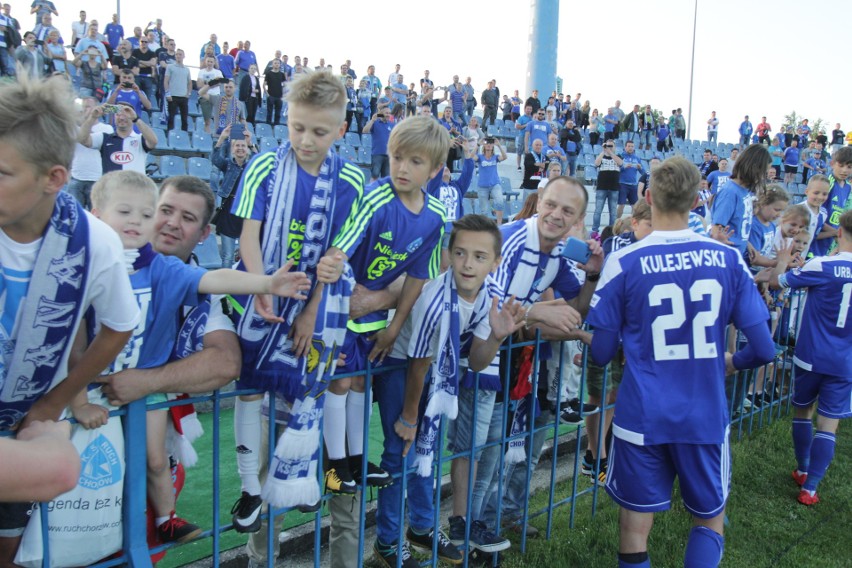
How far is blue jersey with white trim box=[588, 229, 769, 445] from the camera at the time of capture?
2777mm

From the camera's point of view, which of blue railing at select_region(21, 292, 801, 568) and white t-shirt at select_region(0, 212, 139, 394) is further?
blue railing at select_region(21, 292, 801, 568)

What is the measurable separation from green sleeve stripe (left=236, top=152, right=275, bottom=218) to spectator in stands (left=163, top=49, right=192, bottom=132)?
11.7 metres

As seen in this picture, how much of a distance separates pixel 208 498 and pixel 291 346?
207cm

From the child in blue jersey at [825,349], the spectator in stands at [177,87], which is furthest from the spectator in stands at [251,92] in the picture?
the child in blue jersey at [825,349]

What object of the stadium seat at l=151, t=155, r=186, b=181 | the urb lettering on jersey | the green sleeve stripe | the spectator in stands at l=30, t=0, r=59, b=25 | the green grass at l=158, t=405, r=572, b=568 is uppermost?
the spectator in stands at l=30, t=0, r=59, b=25

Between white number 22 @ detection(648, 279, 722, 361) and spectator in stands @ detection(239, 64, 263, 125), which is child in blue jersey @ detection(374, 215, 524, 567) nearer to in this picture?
white number 22 @ detection(648, 279, 722, 361)

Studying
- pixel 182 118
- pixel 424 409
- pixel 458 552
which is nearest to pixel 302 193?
pixel 424 409

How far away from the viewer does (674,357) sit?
2.82m

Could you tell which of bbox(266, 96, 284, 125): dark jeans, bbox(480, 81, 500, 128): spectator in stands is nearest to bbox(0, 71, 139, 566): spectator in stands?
bbox(266, 96, 284, 125): dark jeans

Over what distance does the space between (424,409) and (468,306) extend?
1.69 ft

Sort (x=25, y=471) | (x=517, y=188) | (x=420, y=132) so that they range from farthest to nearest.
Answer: (x=517, y=188)
(x=420, y=132)
(x=25, y=471)

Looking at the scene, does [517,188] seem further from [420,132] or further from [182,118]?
[420,132]

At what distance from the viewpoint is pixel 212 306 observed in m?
2.44

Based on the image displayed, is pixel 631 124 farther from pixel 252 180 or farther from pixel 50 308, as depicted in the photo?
pixel 50 308
